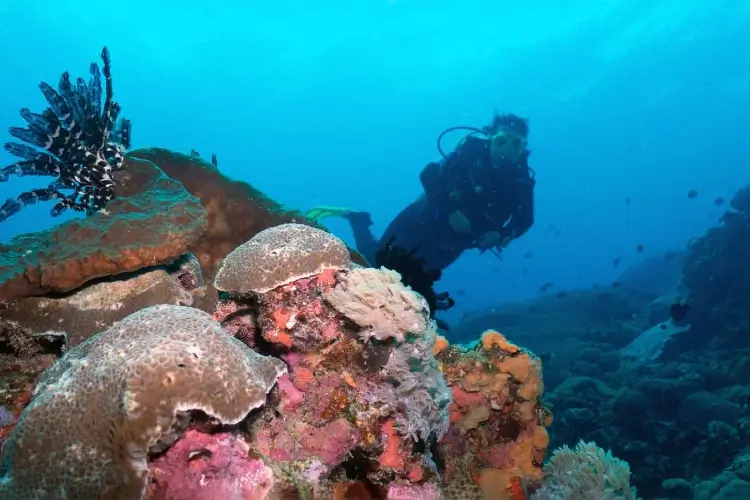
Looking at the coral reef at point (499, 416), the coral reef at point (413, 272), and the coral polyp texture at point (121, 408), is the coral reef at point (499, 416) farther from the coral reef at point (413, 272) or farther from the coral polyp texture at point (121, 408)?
the coral polyp texture at point (121, 408)

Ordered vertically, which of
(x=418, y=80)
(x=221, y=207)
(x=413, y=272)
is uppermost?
(x=418, y=80)

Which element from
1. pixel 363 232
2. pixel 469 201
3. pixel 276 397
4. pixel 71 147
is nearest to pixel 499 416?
pixel 276 397

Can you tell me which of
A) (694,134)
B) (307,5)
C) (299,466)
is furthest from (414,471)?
(694,134)

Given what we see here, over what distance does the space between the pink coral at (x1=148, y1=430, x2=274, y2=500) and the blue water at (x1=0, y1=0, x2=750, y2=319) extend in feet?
96.8

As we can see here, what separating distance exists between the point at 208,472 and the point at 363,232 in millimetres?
12091

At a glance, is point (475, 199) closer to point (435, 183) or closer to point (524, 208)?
point (435, 183)

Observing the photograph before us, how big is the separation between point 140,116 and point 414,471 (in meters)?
102

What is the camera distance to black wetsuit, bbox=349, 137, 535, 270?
10.7 meters

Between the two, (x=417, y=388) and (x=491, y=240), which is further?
(x=491, y=240)

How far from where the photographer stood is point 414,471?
2.66 metres

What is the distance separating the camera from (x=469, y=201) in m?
10.8

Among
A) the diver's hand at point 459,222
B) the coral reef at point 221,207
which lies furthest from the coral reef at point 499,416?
the diver's hand at point 459,222

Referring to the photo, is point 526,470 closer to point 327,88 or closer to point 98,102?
point 98,102

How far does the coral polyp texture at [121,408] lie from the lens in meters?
1.76
